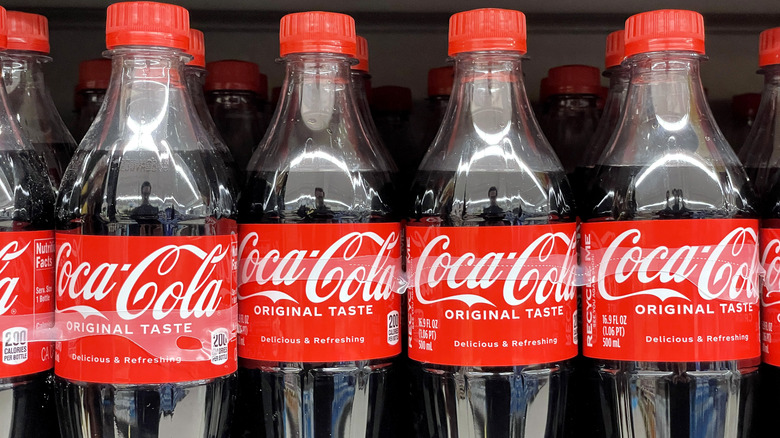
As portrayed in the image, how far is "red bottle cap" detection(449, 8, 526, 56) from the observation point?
1031 millimetres

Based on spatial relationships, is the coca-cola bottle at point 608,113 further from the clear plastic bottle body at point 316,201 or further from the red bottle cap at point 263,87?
the red bottle cap at point 263,87

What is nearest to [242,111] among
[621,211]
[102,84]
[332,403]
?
[102,84]

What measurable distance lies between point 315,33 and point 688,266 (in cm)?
56

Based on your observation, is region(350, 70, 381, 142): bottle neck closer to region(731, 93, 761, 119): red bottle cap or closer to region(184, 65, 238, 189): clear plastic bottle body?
region(184, 65, 238, 189): clear plastic bottle body

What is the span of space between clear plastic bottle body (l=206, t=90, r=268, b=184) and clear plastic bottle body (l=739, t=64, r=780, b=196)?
0.83 m

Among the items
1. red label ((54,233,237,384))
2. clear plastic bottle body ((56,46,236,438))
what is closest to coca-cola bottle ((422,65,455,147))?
clear plastic bottle body ((56,46,236,438))

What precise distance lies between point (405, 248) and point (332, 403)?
0.77 ft

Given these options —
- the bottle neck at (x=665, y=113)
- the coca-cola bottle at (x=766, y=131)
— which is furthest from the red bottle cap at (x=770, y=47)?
the bottle neck at (x=665, y=113)

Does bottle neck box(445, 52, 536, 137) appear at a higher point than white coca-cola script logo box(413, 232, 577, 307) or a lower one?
higher

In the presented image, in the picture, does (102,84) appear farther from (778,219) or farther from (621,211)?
(778,219)

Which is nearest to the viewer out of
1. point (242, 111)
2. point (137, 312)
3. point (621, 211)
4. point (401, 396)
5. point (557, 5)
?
point (137, 312)

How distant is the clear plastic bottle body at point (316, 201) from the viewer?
1.04 meters

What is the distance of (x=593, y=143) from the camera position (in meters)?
1.33

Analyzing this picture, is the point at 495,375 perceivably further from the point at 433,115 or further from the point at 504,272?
the point at 433,115
